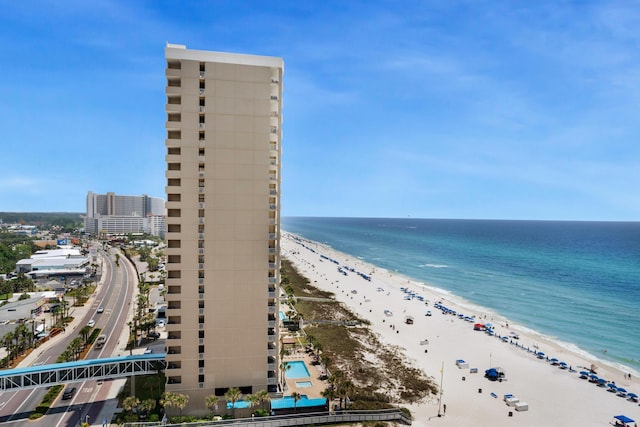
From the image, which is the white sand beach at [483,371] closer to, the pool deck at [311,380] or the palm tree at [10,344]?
the pool deck at [311,380]

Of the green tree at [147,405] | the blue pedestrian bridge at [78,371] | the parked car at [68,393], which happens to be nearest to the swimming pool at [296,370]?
the blue pedestrian bridge at [78,371]

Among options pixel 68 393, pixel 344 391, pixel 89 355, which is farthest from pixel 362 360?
pixel 89 355

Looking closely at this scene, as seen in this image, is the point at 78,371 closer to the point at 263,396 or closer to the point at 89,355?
the point at 89,355

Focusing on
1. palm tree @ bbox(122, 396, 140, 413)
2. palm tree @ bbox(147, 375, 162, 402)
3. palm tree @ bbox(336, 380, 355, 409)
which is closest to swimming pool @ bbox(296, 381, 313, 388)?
palm tree @ bbox(336, 380, 355, 409)

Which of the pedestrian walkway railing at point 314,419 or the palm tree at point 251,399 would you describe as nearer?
the pedestrian walkway railing at point 314,419

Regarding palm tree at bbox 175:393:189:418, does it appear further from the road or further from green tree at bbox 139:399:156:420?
the road
